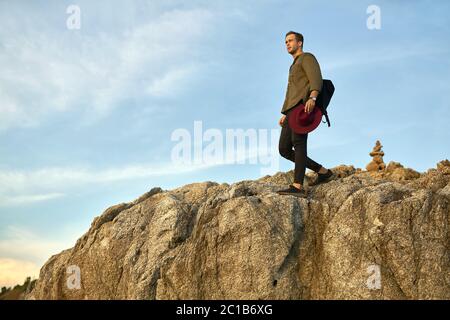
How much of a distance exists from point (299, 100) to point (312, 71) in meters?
0.89

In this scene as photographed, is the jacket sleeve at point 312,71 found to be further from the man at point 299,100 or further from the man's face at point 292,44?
the man's face at point 292,44

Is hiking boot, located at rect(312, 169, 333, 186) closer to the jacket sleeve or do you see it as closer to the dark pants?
the dark pants

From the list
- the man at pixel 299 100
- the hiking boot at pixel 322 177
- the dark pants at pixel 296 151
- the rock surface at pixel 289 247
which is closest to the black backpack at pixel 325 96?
the man at pixel 299 100

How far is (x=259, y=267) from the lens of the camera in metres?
11.9

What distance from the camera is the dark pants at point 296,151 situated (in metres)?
13.8

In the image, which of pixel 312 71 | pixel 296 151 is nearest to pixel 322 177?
pixel 296 151

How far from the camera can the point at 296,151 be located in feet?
45.5

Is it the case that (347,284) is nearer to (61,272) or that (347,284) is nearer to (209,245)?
(209,245)

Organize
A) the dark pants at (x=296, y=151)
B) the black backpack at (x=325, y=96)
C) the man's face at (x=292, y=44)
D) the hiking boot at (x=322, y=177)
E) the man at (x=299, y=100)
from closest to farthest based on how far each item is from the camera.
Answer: the man at (x=299, y=100) → the dark pants at (x=296, y=151) → the black backpack at (x=325, y=96) → the man's face at (x=292, y=44) → the hiking boot at (x=322, y=177)

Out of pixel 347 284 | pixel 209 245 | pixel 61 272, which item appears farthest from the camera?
pixel 61 272

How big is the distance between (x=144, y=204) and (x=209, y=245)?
349 cm

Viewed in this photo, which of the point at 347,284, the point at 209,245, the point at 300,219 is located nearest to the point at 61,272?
the point at 209,245

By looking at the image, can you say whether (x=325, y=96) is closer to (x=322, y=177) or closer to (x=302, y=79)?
(x=302, y=79)
